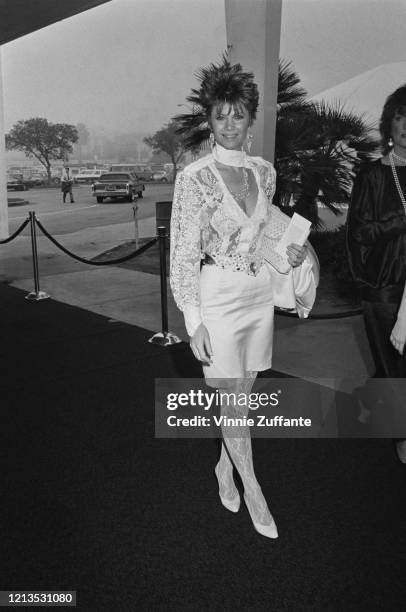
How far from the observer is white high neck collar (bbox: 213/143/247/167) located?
2.18 m

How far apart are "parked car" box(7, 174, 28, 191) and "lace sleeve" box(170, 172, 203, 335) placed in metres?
42.1

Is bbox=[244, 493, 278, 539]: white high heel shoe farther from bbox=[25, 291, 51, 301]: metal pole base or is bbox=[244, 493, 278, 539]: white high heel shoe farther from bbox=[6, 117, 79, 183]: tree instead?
bbox=[6, 117, 79, 183]: tree

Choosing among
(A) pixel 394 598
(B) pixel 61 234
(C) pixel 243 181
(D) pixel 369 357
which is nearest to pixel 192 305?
(C) pixel 243 181

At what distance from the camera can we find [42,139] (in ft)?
197

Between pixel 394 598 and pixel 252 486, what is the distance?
2.09ft

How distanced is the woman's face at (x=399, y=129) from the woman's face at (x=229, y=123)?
81cm

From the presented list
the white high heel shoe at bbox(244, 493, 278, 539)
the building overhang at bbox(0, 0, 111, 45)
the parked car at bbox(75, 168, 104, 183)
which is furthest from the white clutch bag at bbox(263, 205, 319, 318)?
the parked car at bbox(75, 168, 104, 183)

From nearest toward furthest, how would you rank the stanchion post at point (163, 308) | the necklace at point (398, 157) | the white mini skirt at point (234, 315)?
the white mini skirt at point (234, 315) < the necklace at point (398, 157) < the stanchion post at point (163, 308)

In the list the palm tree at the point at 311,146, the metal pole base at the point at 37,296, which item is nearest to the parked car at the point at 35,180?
the metal pole base at the point at 37,296

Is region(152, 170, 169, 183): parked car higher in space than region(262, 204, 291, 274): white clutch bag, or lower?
higher

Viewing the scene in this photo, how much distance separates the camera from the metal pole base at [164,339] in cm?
502

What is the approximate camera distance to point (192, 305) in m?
2.13

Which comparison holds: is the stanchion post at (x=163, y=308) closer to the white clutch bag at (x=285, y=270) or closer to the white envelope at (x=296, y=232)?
the white clutch bag at (x=285, y=270)

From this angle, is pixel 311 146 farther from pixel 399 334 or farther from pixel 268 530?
pixel 268 530
